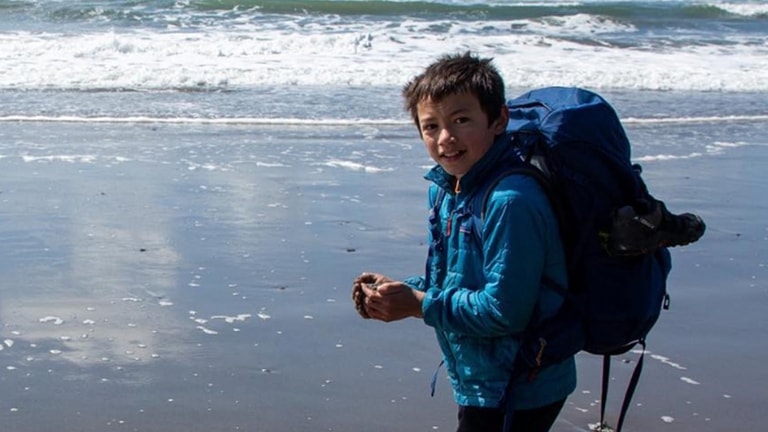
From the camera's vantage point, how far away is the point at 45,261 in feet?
20.1

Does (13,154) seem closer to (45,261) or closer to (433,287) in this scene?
(45,261)

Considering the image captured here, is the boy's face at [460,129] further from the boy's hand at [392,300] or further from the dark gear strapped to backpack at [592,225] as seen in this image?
the boy's hand at [392,300]

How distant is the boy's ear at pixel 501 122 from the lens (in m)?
2.65

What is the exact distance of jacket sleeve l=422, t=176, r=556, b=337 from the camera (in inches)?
98.0

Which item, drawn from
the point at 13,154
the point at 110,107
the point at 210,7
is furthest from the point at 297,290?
the point at 210,7

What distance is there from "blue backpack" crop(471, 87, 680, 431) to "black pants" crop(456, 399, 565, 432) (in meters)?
0.12

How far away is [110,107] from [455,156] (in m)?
10.4

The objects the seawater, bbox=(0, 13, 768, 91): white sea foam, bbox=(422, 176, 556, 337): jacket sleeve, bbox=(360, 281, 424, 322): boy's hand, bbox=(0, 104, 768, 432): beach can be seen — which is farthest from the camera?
bbox=(0, 13, 768, 91): white sea foam

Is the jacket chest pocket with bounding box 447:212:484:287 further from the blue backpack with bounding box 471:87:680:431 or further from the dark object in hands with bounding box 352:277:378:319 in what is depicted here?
the dark object in hands with bounding box 352:277:378:319

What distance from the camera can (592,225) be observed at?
2529 millimetres

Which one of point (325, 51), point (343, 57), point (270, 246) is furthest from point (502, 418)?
point (325, 51)

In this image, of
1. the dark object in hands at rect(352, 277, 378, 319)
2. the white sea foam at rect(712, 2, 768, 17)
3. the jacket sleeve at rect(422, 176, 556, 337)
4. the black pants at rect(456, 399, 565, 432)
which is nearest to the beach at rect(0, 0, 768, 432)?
the black pants at rect(456, 399, 565, 432)

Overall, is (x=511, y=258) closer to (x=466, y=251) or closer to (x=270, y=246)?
(x=466, y=251)

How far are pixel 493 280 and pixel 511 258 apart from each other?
6 centimetres
